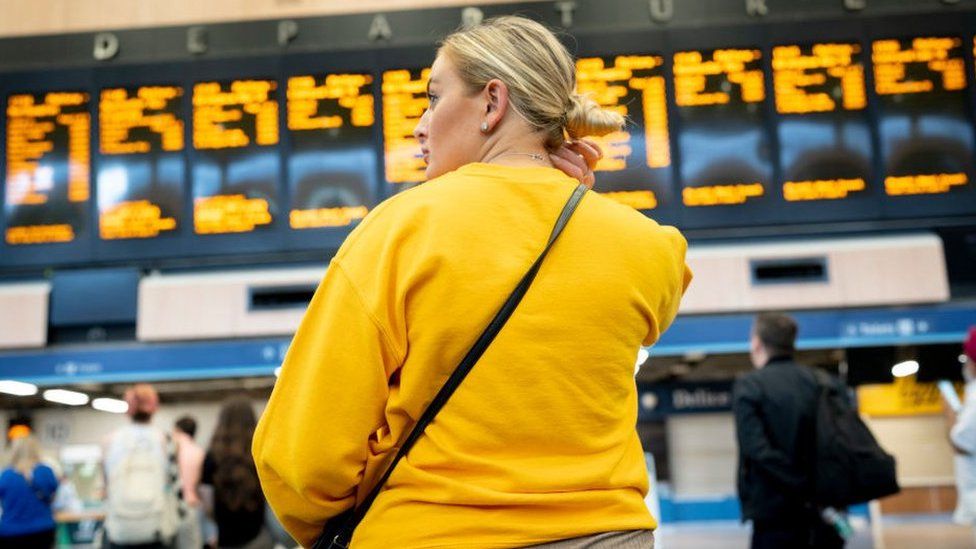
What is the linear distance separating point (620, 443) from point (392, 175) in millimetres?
5345

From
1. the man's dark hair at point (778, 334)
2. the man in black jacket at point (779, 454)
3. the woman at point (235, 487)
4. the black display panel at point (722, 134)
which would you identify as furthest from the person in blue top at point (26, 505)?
the man's dark hair at point (778, 334)

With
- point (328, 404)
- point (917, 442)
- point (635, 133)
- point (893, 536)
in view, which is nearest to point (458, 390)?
point (328, 404)

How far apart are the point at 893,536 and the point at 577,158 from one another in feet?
37.1

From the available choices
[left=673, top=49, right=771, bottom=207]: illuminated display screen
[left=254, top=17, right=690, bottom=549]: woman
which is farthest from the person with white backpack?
[left=254, top=17, right=690, bottom=549]: woman

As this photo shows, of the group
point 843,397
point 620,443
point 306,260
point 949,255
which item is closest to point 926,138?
point 949,255

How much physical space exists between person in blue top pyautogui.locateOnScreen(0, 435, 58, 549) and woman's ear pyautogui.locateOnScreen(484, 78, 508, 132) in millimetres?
5688

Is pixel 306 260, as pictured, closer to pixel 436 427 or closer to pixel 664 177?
pixel 664 177

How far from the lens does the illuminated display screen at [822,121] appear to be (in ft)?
20.9

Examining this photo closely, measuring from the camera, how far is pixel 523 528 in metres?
1.18

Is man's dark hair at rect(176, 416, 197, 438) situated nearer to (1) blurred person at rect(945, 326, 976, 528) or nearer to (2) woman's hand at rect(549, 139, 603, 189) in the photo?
(1) blurred person at rect(945, 326, 976, 528)

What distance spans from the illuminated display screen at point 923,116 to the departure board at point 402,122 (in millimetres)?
3034

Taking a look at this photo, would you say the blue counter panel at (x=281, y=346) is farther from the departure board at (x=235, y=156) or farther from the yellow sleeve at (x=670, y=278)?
the yellow sleeve at (x=670, y=278)

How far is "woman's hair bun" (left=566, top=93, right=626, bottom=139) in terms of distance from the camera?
1.47 m

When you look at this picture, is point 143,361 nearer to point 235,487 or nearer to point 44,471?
point 44,471
